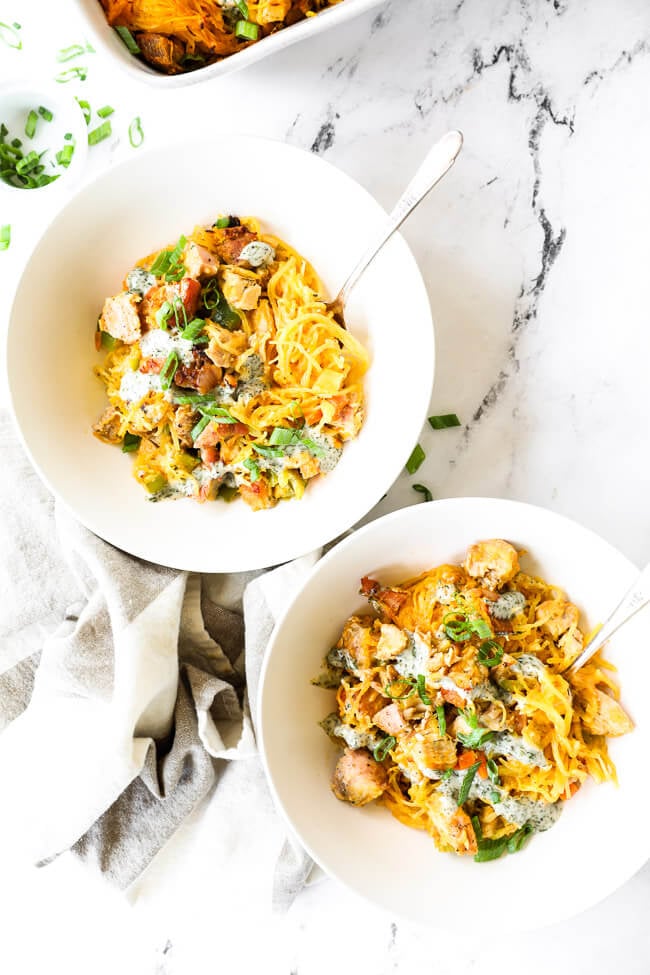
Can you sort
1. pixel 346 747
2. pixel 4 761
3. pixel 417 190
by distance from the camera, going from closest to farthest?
pixel 417 190 → pixel 346 747 → pixel 4 761

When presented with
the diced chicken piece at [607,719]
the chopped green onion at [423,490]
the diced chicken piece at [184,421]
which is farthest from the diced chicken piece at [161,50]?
the diced chicken piece at [607,719]

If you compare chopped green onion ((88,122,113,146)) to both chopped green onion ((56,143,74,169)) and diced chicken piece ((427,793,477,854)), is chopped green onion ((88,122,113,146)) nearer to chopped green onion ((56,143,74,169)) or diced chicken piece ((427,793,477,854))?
chopped green onion ((56,143,74,169))

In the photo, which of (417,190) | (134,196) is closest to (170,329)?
(134,196)

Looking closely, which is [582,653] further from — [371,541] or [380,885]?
[380,885]

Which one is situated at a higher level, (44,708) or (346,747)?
(346,747)

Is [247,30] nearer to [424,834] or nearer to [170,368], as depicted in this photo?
[170,368]

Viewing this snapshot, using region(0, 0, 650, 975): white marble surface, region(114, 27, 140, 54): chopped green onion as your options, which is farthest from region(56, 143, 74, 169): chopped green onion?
region(114, 27, 140, 54): chopped green onion

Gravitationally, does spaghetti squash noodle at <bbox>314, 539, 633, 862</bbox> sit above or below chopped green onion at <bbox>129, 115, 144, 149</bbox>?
below
